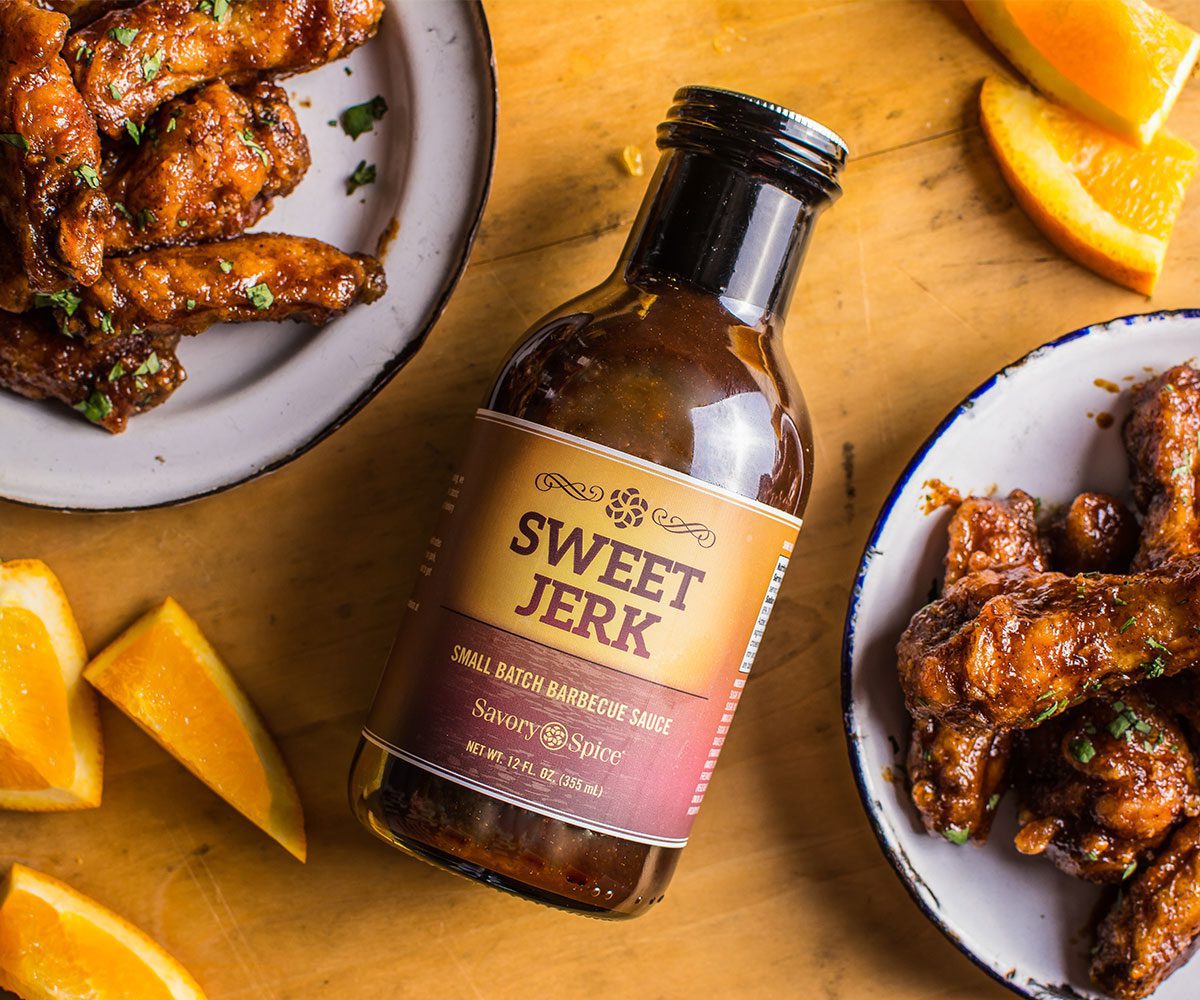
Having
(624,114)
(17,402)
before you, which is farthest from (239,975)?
(624,114)

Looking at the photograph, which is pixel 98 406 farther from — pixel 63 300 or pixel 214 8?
pixel 214 8

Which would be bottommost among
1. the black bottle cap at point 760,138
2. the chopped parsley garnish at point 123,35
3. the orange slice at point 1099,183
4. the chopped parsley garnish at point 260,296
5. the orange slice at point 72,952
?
the orange slice at point 72,952

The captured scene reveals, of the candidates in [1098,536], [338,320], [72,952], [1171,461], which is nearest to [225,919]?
[72,952]

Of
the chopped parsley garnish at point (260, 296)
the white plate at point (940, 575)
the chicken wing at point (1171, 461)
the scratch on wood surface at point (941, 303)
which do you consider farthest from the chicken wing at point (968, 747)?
the chopped parsley garnish at point (260, 296)

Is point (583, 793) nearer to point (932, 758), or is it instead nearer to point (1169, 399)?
point (932, 758)

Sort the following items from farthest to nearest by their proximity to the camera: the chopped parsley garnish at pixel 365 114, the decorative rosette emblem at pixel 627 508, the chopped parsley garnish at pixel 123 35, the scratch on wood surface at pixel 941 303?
the scratch on wood surface at pixel 941 303 → the chopped parsley garnish at pixel 365 114 → the chopped parsley garnish at pixel 123 35 → the decorative rosette emblem at pixel 627 508

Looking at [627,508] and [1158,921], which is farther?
[1158,921]

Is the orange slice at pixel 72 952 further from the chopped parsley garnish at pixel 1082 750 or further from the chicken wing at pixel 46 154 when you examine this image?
the chopped parsley garnish at pixel 1082 750
